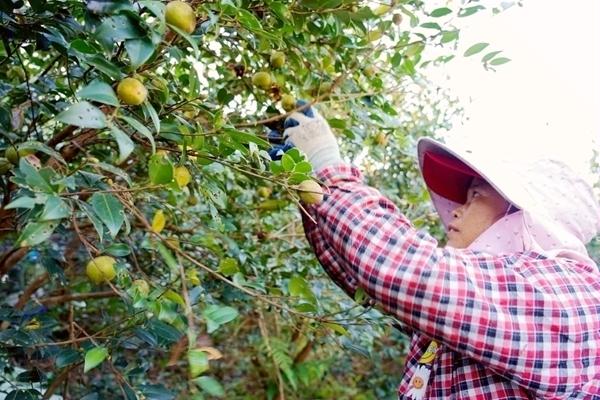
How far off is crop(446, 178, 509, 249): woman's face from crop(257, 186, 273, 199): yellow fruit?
566 millimetres

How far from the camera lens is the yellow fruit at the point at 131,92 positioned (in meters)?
0.66

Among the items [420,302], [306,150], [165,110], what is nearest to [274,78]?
[306,150]

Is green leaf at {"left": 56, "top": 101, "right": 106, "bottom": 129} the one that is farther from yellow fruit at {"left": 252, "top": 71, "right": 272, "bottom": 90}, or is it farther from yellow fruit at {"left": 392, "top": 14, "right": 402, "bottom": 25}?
yellow fruit at {"left": 392, "top": 14, "right": 402, "bottom": 25}

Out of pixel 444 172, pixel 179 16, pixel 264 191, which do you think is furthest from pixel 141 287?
pixel 264 191

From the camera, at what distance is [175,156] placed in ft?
2.89

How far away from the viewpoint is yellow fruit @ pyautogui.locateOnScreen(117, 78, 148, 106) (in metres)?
0.66

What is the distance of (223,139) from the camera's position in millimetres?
777

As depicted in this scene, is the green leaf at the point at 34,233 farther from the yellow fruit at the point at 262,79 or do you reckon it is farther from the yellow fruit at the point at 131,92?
the yellow fruit at the point at 262,79

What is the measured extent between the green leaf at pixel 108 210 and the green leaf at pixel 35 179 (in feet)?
0.19

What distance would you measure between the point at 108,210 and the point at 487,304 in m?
0.50

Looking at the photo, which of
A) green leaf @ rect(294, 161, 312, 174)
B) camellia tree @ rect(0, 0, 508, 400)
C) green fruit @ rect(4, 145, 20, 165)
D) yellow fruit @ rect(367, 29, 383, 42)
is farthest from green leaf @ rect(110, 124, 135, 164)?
yellow fruit @ rect(367, 29, 383, 42)

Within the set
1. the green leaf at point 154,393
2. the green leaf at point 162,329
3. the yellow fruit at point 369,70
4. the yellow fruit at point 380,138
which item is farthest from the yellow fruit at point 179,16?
the yellow fruit at point 380,138

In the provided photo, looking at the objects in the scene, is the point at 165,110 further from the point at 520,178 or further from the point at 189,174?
the point at 520,178

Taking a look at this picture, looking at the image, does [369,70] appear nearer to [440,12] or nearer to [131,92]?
[440,12]
